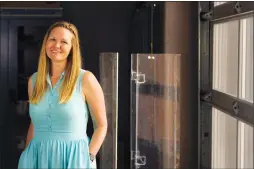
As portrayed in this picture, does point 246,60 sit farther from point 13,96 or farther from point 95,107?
point 13,96

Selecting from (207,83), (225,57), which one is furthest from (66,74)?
(225,57)

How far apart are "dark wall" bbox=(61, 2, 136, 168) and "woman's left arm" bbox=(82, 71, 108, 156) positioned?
0.42ft

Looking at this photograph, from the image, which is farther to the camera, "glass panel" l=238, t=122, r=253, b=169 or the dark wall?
"glass panel" l=238, t=122, r=253, b=169

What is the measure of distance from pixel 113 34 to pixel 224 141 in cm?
63

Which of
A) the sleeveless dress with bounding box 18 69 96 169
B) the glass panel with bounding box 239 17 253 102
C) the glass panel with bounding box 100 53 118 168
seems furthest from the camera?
the glass panel with bounding box 239 17 253 102

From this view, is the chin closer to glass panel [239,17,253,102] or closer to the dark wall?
the dark wall

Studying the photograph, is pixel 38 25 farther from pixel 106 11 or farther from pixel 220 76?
pixel 220 76

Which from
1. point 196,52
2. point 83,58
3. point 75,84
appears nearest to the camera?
point 75,84

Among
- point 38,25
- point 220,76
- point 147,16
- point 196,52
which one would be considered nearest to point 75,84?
point 38,25

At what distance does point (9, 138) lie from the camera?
119cm

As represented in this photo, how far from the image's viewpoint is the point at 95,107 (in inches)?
40.9

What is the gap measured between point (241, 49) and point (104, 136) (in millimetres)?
617

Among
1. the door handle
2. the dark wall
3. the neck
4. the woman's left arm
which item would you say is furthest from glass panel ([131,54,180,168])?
the door handle

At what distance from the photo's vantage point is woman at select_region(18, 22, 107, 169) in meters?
0.99
